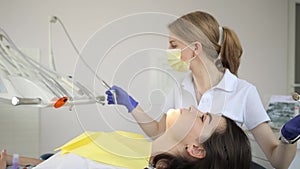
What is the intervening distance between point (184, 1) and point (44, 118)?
1278mm

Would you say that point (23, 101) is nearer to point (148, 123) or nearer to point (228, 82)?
point (148, 123)

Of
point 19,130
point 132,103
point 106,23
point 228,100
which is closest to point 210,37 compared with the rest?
point 228,100

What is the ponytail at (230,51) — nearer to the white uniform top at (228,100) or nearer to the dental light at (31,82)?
the white uniform top at (228,100)

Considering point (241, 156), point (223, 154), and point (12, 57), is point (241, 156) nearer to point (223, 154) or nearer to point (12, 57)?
point (223, 154)

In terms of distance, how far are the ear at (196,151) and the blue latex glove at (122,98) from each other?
257 mm

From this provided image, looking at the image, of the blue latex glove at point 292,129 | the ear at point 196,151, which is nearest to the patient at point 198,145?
the ear at point 196,151

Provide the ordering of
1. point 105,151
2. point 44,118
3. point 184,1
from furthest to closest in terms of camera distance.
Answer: point 184,1
point 44,118
point 105,151

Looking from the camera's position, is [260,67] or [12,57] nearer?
[12,57]

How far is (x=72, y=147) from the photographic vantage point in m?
1.16

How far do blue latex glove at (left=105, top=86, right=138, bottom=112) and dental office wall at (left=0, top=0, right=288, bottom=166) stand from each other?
322 mm

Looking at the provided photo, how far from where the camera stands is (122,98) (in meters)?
1.11

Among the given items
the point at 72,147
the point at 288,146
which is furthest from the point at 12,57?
the point at 288,146

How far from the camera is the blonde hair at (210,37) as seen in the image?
38.8 inches

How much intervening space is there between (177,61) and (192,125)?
220mm
